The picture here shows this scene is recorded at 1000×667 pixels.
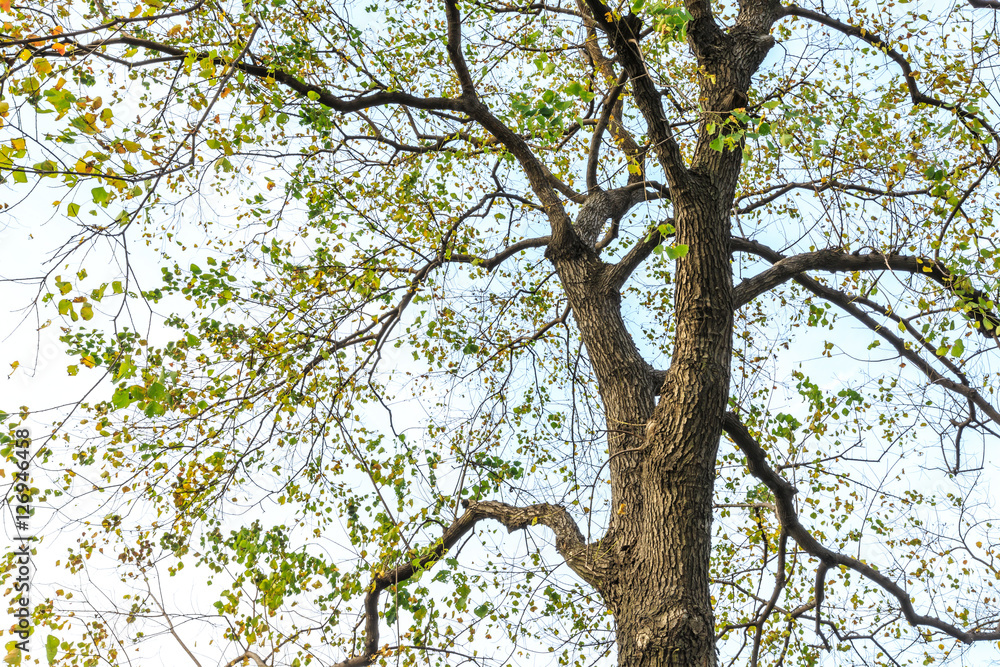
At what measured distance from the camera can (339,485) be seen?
6.36 meters

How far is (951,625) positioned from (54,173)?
312 inches

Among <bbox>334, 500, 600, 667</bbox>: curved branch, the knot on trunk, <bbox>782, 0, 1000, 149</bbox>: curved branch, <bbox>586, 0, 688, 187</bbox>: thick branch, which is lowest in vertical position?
<bbox>334, 500, 600, 667</bbox>: curved branch

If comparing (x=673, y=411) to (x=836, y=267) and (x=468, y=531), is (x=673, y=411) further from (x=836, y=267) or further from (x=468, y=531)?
(x=836, y=267)

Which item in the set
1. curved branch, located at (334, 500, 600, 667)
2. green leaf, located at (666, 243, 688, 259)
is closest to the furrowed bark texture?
curved branch, located at (334, 500, 600, 667)

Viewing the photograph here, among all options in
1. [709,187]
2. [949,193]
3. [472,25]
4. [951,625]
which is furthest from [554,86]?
[951,625]

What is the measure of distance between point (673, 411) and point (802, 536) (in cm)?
222

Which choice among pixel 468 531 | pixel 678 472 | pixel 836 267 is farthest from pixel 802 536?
pixel 468 531

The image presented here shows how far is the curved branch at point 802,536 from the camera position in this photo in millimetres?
5406

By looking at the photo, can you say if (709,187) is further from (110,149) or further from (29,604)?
(29,604)

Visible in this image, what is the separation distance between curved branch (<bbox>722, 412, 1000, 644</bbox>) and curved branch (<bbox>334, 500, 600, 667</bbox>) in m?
1.51

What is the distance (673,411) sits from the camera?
4.65 meters

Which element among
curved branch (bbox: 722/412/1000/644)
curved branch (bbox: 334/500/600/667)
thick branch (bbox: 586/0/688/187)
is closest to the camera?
thick branch (bbox: 586/0/688/187)

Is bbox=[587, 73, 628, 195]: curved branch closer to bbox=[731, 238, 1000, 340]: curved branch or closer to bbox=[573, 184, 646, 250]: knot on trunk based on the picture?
bbox=[573, 184, 646, 250]: knot on trunk

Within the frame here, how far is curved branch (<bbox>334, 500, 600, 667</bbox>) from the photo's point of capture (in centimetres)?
508
